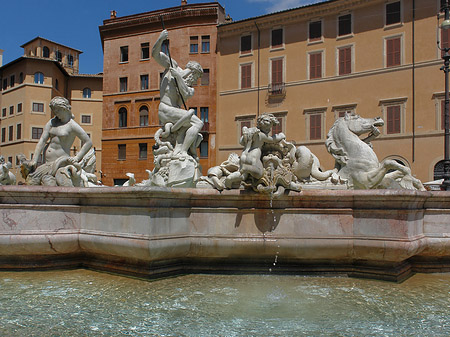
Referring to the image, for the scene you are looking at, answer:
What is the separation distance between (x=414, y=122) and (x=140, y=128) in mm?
20476

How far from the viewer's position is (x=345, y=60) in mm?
27406

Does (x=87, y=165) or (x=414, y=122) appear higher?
(x=414, y=122)

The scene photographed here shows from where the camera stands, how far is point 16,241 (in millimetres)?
4844

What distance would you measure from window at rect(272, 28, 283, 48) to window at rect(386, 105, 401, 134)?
8.97 m

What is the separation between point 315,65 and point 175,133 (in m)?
23.3

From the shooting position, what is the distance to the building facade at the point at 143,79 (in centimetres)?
3262

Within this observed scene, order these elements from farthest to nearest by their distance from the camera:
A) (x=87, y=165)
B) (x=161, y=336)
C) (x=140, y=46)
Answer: (x=140, y=46) < (x=87, y=165) < (x=161, y=336)

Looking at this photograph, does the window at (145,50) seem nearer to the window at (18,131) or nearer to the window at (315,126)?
the window at (315,126)

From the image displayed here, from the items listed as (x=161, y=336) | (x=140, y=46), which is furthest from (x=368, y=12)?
(x=161, y=336)

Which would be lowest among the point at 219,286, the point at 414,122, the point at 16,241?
the point at 219,286

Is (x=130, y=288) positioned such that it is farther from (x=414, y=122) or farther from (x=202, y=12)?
(x=202, y=12)

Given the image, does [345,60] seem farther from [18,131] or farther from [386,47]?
[18,131]

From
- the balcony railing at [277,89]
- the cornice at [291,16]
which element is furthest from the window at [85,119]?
the balcony railing at [277,89]

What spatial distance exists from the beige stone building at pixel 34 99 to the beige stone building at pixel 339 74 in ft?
58.6
